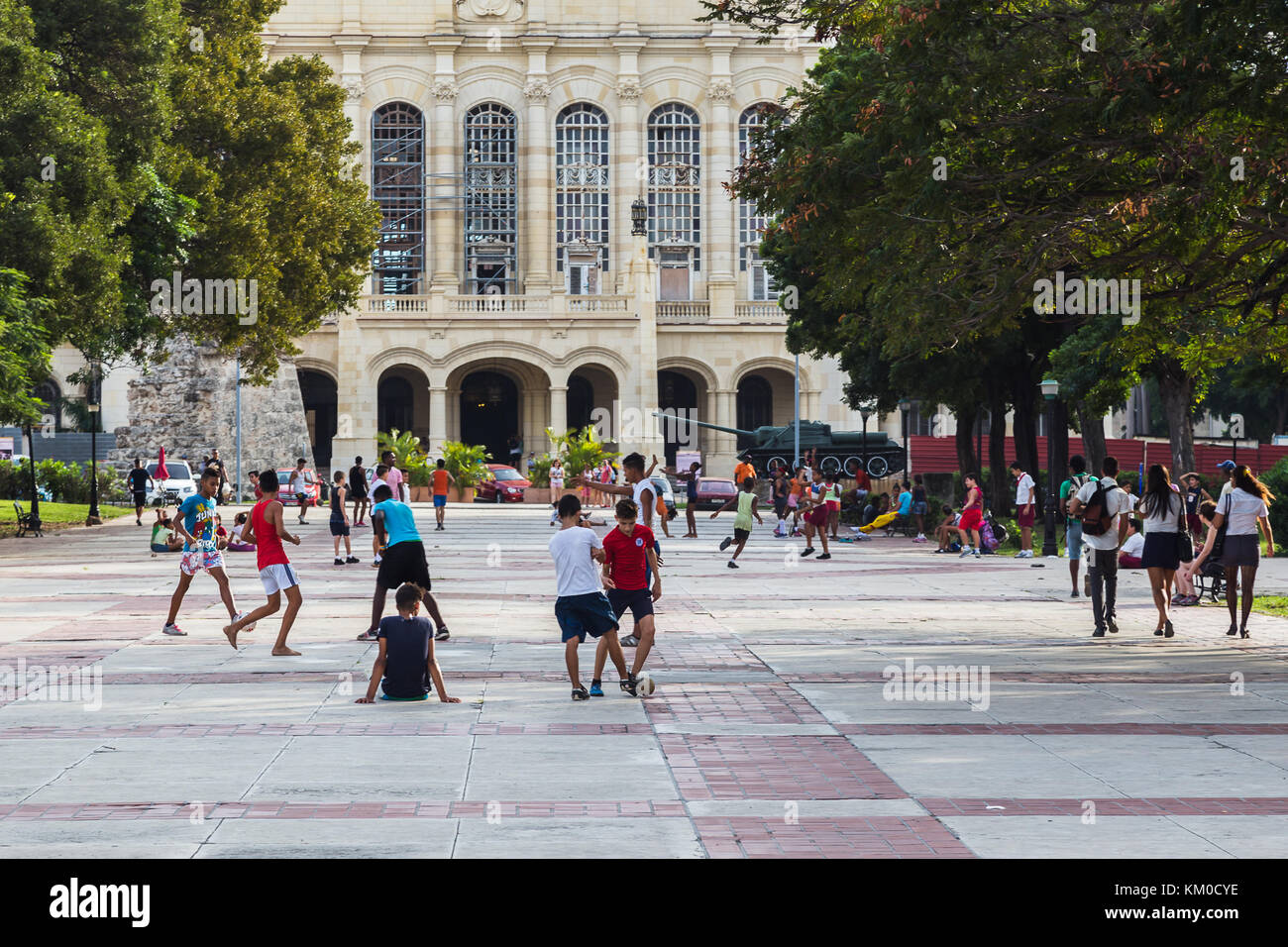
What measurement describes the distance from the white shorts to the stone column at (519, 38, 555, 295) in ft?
199

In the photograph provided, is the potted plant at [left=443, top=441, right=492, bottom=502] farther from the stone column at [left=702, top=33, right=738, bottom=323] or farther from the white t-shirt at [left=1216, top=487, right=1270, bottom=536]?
the white t-shirt at [left=1216, top=487, right=1270, bottom=536]

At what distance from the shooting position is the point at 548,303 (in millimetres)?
68062

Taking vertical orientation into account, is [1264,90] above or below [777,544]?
above

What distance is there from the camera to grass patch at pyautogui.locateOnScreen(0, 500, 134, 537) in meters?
36.4

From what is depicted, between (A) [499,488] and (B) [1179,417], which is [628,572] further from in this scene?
(A) [499,488]

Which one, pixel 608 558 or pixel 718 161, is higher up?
pixel 718 161

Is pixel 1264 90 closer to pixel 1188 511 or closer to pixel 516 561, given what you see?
pixel 1188 511

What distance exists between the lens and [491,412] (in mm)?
73375

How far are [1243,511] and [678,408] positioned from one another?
5786 centimetres

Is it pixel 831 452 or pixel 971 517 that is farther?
pixel 831 452

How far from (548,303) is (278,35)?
1837cm

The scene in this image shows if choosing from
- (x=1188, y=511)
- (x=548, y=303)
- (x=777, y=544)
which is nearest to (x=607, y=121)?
(x=548, y=303)

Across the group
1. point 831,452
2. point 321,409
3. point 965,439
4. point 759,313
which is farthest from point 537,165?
point 965,439

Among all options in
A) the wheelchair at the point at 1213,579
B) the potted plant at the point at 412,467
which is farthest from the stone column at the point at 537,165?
the wheelchair at the point at 1213,579
